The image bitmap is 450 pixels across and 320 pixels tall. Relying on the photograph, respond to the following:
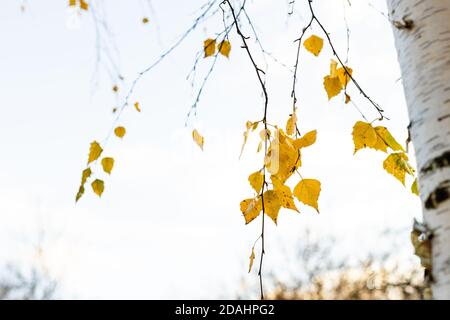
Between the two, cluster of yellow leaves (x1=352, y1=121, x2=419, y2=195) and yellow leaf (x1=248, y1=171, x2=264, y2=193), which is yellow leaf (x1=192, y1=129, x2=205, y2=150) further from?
cluster of yellow leaves (x1=352, y1=121, x2=419, y2=195)

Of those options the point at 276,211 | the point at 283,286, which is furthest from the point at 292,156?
the point at 283,286

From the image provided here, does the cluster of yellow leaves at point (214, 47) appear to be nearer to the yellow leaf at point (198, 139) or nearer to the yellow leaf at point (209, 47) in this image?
the yellow leaf at point (209, 47)

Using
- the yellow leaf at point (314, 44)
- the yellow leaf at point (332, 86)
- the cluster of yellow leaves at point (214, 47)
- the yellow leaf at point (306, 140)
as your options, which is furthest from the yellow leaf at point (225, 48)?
the yellow leaf at point (306, 140)

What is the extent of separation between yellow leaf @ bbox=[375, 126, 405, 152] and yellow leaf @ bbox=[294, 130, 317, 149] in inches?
6.1

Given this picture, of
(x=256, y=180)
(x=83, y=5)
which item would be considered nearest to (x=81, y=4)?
(x=83, y=5)

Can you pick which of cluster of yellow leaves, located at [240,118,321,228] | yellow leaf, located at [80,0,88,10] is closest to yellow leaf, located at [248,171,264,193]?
cluster of yellow leaves, located at [240,118,321,228]

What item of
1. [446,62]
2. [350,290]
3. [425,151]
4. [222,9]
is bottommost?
[425,151]

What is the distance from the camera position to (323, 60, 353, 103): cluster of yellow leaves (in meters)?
1.02

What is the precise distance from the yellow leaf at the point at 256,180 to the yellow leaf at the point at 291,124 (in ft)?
0.49

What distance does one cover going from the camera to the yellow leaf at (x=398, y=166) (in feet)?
3.01

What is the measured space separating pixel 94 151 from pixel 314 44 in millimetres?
603
